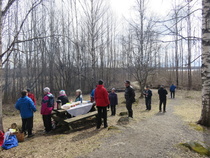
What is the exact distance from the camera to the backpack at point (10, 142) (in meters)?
4.62

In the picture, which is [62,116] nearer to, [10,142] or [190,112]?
[10,142]

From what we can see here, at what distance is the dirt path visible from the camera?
145 inches

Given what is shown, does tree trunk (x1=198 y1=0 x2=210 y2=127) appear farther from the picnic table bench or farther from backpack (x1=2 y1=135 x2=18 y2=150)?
backpack (x1=2 y1=135 x2=18 y2=150)

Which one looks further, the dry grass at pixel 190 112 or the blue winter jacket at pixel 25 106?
the dry grass at pixel 190 112

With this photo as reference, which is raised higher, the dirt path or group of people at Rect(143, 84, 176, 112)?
group of people at Rect(143, 84, 176, 112)

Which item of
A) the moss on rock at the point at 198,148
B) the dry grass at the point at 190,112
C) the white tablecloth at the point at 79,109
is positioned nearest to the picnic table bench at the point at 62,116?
the white tablecloth at the point at 79,109

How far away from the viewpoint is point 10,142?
15.6 feet

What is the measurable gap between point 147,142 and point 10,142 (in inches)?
155

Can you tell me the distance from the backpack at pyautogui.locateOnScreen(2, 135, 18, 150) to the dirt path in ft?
8.53

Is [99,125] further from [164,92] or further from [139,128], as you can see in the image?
[164,92]

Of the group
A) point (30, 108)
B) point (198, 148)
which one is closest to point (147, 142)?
point (198, 148)

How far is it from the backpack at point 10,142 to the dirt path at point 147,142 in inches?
102

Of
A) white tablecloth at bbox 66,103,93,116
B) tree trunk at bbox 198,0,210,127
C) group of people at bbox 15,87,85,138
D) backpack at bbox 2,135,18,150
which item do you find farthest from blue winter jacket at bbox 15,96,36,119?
tree trunk at bbox 198,0,210,127

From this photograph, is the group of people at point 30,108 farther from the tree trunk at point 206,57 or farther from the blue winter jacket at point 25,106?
the tree trunk at point 206,57
